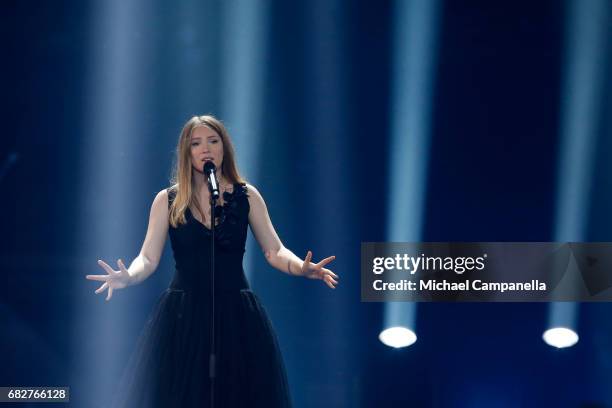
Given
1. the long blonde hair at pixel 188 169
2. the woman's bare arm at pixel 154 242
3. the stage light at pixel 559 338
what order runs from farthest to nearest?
the stage light at pixel 559 338 → the woman's bare arm at pixel 154 242 → the long blonde hair at pixel 188 169

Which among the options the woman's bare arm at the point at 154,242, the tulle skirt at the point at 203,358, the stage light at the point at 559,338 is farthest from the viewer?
the stage light at the point at 559,338

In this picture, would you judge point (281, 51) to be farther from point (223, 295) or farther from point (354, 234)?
point (223, 295)

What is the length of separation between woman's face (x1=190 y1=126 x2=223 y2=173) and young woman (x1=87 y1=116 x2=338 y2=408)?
17cm

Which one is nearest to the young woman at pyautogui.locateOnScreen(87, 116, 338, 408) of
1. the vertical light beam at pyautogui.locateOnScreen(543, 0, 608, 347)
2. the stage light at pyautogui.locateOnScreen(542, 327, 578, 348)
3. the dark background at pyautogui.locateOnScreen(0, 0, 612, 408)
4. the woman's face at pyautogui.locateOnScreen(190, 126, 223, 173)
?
the woman's face at pyautogui.locateOnScreen(190, 126, 223, 173)

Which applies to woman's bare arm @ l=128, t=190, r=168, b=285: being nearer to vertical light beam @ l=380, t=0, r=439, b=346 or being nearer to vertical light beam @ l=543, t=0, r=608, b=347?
vertical light beam @ l=380, t=0, r=439, b=346

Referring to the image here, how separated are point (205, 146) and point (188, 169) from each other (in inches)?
6.5

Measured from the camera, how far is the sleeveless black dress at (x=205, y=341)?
5.21 m

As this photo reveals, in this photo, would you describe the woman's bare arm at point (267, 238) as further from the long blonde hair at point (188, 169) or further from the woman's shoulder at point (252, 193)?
the long blonde hair at point (188, 169)

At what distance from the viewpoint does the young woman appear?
5.22 metres

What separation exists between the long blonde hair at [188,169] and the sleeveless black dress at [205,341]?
10 centimetres

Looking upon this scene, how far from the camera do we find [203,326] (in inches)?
207

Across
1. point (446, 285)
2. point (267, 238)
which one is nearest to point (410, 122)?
point (446, 285)

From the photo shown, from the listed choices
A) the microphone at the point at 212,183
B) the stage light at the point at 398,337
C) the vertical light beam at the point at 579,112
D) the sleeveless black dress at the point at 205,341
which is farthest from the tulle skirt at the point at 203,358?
the vertical light beam at the point at 579,112

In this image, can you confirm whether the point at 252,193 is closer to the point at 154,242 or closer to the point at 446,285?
the point at 154,242
